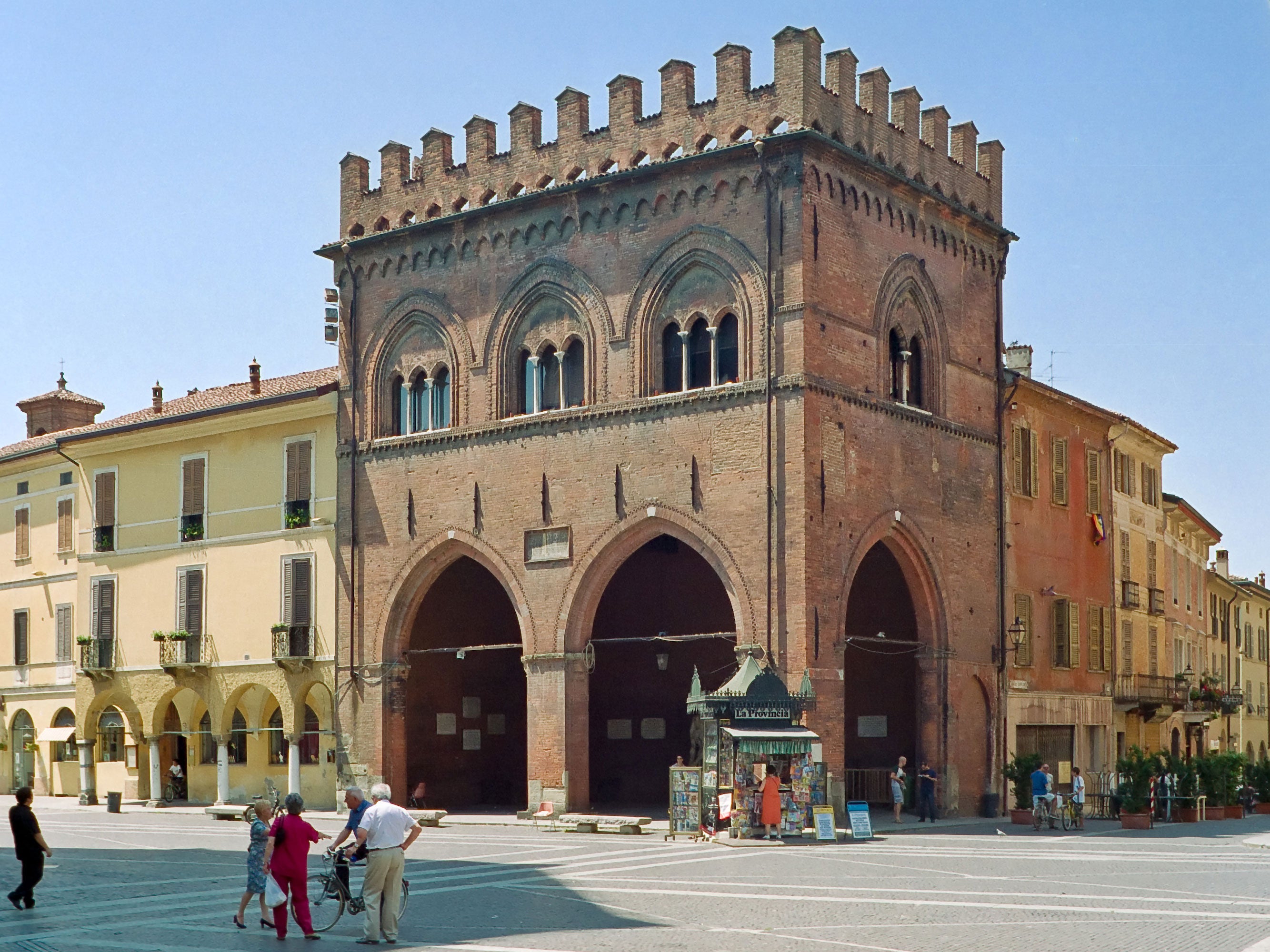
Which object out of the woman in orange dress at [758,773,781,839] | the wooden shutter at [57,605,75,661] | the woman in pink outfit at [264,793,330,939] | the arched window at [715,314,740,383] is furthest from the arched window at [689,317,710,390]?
the wooden shutter at [57,605,75,661]

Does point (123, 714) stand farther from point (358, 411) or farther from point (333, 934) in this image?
point (333, 934)

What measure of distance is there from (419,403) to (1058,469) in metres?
15.1

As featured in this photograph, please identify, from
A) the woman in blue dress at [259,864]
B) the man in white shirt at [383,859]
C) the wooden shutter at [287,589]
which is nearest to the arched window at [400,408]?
the wooden shutter at [287,589]

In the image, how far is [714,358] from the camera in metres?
30.7

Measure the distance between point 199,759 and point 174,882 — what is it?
19953mm

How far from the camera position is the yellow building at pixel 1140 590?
141ft

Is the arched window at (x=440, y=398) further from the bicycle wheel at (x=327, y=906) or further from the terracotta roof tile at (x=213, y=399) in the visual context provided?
the bicycle wheel at (x=327, y=906)

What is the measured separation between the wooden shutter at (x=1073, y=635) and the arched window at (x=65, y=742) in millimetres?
26044

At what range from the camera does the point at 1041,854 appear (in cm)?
2433

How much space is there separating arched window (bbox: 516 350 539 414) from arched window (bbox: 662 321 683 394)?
3018 mm

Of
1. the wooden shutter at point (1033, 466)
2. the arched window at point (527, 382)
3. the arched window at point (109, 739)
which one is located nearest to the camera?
the arched window at point (527, 382)

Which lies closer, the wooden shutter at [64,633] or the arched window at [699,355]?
the arched window at [699,355]

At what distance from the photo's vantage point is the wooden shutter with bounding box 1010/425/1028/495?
37.1 meters

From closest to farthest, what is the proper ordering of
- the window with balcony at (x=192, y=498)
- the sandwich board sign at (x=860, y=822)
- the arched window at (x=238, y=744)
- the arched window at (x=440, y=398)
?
the sandwich board sign at (x=860, y=822)
the arched window at (x=440, y=398)
the arched window at (x=238, y=744)
the window with balcony at (x=192, y=498)
